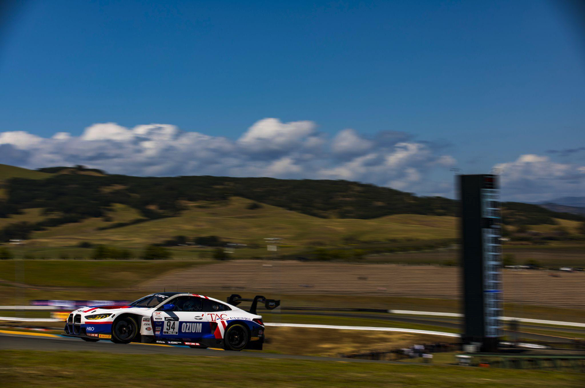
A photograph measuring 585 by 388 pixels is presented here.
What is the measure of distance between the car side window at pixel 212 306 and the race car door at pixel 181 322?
0.39 feet

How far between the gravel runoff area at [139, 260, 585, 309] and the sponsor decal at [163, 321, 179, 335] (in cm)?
2149

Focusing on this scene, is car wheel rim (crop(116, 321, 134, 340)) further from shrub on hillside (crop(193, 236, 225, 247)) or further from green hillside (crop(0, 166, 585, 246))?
green hillside (crop(0, 166, 585, 246))

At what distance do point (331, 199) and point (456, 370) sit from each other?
403ft

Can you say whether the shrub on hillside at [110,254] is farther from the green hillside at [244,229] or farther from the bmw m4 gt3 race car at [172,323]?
the bmw m4 gt3 race car at [172,323]

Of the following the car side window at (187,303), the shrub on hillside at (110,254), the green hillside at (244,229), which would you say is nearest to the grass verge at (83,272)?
the shrub on hillside at (110,254)

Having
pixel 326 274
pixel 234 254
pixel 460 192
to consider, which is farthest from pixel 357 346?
pixel 234 254

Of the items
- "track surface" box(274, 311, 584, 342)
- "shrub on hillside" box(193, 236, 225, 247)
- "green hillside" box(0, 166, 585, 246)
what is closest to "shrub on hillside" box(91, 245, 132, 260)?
"green hillside" box(0, 166, 585, 246)

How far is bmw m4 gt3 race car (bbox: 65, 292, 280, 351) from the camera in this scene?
1154cm

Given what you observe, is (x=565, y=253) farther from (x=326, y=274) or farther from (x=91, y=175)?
(x=91, y=175)

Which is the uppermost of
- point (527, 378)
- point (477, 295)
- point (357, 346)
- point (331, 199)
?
point (331, 199)

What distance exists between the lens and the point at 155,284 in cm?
3694

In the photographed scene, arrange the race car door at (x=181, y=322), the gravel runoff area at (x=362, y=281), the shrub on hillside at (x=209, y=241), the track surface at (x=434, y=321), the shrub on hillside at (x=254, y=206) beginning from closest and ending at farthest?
the race car door at (x=181, y=322) → the track surface at (x=434, y=321) → the gravel runoff area at (x=362, y=281) → the shrub on hillside at (x=209, y=241) → the shrub on hillside at (x=254, y=206)

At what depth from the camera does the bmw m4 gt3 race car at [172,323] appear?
454 inches

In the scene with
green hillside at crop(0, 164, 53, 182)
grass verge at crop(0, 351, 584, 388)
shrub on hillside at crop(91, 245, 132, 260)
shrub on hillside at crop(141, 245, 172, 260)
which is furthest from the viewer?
green hillside at crop(0, 164, 53, 182)
